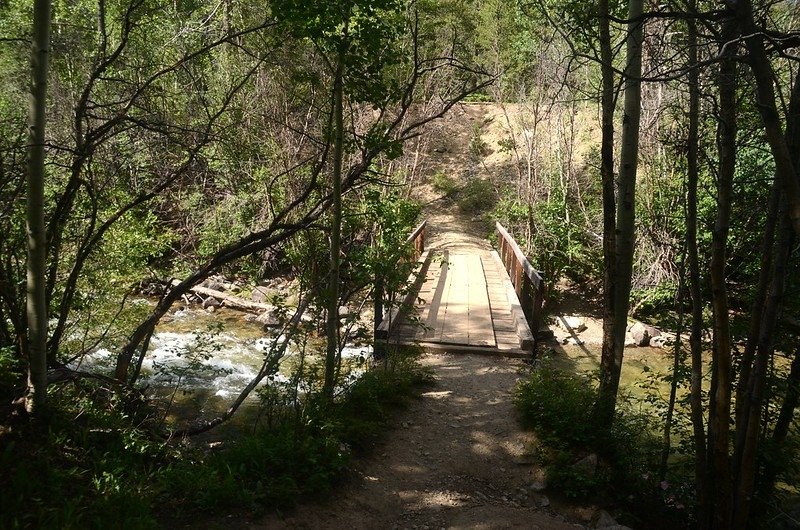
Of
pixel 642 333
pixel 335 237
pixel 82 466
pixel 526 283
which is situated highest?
pixel 335 237

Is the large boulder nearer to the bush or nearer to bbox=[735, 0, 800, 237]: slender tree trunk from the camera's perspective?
the bush

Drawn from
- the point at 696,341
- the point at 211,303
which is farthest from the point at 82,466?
the point at 211,303

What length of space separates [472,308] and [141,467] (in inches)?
271

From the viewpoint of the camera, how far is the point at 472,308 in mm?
10336

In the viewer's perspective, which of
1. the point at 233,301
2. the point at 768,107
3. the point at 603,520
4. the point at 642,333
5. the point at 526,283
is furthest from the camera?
the point at 233,301

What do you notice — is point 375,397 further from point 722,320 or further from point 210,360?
point 210,360

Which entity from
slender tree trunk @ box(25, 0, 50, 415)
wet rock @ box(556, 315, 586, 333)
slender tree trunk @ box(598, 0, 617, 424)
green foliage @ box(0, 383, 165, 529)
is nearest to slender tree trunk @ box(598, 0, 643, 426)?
slender tree trunk @ box(598, 0, 617, 424)

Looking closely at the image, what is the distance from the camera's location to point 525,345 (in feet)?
27.1

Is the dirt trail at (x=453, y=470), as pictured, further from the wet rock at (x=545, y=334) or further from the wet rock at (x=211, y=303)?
the wet rock at (x=211, y=303)

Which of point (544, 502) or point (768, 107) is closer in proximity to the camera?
point (768, 107)

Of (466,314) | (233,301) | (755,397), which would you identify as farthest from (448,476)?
(233,301)

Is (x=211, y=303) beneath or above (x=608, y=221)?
beneath

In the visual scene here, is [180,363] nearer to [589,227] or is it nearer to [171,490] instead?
[171,490]

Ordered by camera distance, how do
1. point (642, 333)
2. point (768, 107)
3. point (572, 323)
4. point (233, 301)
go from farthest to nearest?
point (233, 301) < point (572, 323) < point (642, 333) < point (768, 107)
